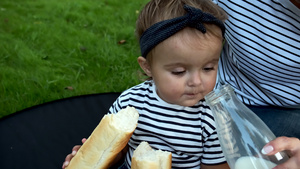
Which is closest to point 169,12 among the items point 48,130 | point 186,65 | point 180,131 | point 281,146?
point 186,65

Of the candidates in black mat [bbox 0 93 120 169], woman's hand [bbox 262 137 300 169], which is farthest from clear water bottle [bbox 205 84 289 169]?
black mat [bbox 0 93 120 169]

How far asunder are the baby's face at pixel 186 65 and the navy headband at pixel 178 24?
0.02 metres

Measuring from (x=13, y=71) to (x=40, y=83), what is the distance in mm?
299

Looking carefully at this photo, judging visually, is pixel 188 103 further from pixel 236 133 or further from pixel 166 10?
pixel 166 10

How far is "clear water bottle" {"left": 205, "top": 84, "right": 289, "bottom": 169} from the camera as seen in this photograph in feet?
3.44

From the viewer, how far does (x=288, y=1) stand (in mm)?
1288

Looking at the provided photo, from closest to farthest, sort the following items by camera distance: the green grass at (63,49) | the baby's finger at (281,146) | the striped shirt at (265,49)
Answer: the baby's finger at (281,146), the striped shirt at (265,49), the green grass at (63,49)

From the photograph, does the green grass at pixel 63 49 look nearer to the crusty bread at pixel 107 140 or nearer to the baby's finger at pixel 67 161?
the baby's finger at pixel 67 161

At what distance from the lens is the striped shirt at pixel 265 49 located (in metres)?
1.36

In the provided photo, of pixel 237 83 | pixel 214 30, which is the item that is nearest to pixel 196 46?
pixel 214 30

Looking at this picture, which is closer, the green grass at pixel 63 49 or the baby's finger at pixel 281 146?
the baby's finger at pixel 281 146

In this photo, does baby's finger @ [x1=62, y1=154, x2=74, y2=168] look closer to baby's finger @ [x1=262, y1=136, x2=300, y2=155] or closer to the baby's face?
the baby's face

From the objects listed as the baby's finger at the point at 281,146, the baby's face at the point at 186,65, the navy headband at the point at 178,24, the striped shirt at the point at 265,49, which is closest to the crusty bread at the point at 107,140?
the baby's face at the point at 186,65

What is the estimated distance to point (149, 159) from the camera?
116cm
